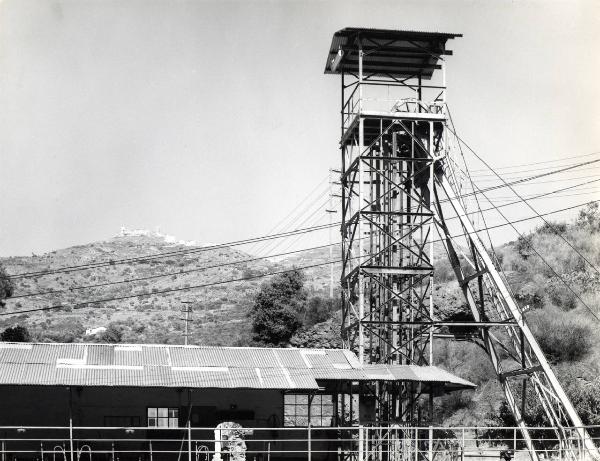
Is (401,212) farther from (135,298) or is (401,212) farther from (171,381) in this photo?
(135,298)

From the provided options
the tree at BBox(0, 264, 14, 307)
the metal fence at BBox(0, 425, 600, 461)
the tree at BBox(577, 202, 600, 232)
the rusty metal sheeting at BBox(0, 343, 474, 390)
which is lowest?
the metal fence at BBox(0, 425, 600, 461)

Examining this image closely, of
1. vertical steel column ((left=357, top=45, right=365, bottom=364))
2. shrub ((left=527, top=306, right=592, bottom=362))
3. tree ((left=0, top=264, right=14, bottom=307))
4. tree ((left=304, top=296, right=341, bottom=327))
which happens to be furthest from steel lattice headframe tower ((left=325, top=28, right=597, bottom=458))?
tree ((left=0, top=264, right=14, bottom=307))

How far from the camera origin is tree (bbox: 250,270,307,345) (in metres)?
57.1

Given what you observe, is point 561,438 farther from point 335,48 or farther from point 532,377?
point 335,48

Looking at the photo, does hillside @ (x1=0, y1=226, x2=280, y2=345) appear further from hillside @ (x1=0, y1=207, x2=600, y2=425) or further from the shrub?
the shrub

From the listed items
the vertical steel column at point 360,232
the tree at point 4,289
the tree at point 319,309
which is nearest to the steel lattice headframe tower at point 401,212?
the vertical steel column at point 360,232

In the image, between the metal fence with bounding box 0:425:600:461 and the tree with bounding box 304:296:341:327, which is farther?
the tree with bounding box 304:296:341:327

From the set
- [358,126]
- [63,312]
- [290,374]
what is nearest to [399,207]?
[358,126]

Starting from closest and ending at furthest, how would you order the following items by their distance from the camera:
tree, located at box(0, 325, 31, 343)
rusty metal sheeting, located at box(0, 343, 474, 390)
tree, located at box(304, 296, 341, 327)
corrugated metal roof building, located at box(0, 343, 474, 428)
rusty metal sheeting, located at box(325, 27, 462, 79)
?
1. rusty metal sheeting, located at box(0, 343, 474, 390)
2. corrugated metal roof building, located at box(0, 343, 474, 428)
3. rusty metal sheeting, located at box(325, 27, 462, 79)
4. tree, located at box(0, 325, 31, 343)
5. tree, located at box(304, 296, 341, 327)

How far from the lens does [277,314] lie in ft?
188

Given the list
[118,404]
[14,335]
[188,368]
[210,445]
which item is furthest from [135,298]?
[188,368]

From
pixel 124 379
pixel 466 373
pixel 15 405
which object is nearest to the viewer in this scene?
pixel 124 379

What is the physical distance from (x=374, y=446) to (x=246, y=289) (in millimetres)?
59351

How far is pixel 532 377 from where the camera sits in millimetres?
29016
